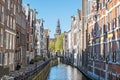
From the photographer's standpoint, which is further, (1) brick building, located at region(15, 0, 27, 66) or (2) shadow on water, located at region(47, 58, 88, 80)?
(2) shadow on water, located at region(47, 58, 88, 80)

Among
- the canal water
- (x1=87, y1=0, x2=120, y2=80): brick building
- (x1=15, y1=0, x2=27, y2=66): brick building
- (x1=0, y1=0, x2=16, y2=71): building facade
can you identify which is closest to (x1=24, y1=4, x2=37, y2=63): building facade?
the canal water

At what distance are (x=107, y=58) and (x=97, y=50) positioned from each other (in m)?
8.74

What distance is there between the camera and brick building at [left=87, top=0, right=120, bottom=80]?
33.3 metres

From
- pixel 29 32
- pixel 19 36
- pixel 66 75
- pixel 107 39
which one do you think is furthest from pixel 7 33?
pixel 29 32

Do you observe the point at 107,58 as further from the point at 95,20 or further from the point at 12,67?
the point at 12,67

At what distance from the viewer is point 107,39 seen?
38219 mm

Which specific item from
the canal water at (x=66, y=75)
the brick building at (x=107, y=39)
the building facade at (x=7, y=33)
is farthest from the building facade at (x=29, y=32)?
the brick building at (x=107, y=39)

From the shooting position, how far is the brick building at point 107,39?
3335 cm

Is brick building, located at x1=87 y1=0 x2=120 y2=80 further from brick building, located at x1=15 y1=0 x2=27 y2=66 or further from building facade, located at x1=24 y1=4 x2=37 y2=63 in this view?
building facade, located at x1=24 y1=4 x2=37 y2=63

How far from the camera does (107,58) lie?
37875 mm

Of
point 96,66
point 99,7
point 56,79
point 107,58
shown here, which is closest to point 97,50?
→ point 96,66

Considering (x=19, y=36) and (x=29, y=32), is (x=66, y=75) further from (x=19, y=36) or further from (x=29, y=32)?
(x=19, y=36)

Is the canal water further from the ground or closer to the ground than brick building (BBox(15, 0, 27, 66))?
closer to the ground

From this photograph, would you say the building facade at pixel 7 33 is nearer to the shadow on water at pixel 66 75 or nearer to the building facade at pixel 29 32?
the shadow on water at pixel 66 75
